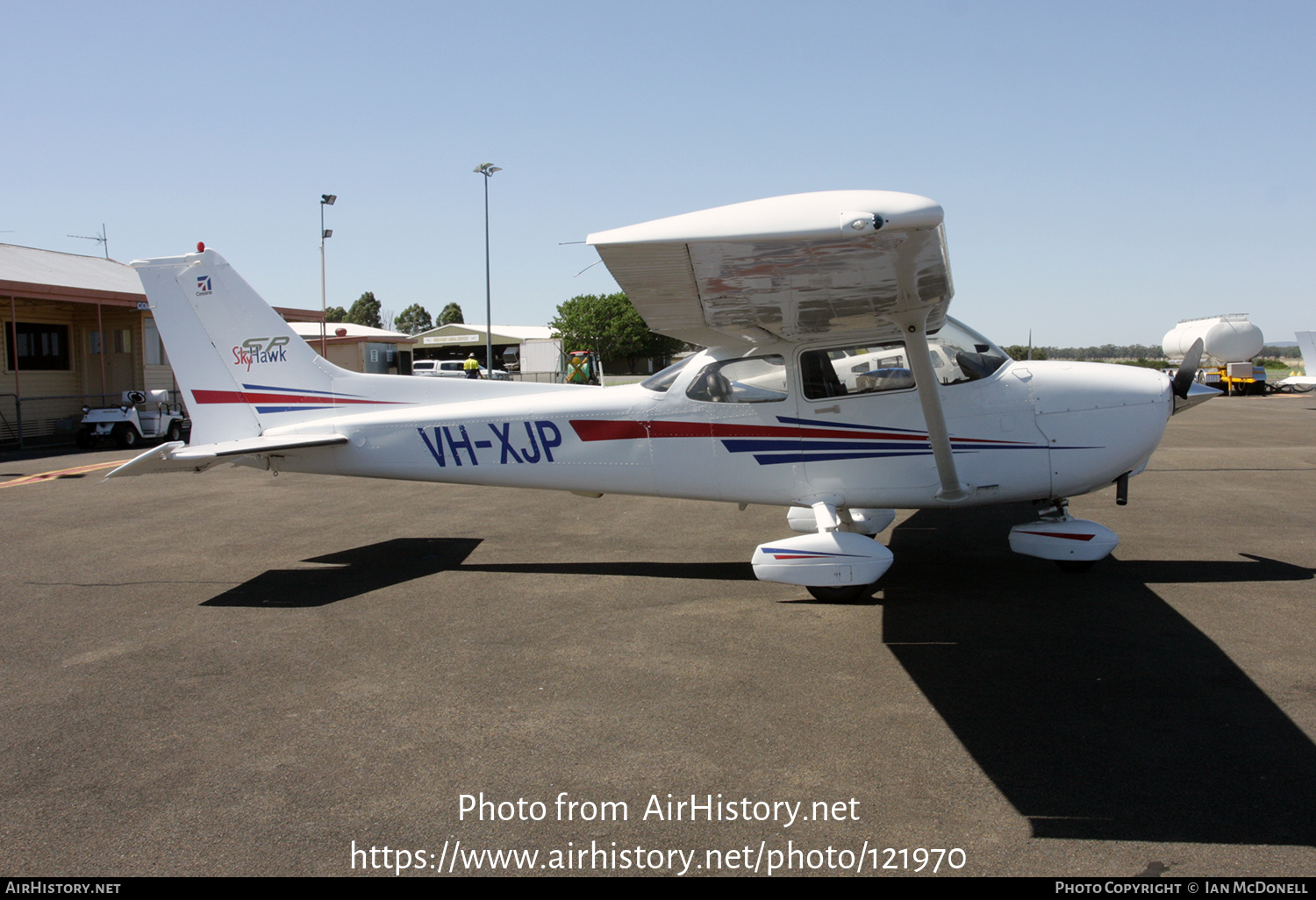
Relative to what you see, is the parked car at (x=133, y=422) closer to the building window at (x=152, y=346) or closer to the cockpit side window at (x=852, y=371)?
the building window at (x=152, y=346)

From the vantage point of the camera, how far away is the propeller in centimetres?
607

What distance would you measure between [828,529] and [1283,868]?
341 centimetres

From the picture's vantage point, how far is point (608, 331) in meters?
79.6

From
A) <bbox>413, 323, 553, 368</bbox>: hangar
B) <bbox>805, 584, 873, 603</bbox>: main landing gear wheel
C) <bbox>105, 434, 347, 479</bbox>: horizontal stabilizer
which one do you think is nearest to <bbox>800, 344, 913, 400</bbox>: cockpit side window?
<bbox>805, 584, 873, 603</bbox>: main landing gear wheel

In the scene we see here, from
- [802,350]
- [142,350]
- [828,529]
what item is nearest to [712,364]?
[802,350]

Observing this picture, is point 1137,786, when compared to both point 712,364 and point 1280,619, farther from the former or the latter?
point 712,364

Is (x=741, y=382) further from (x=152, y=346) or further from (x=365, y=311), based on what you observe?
(x=365, y=311)

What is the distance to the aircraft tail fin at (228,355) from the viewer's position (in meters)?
7.51

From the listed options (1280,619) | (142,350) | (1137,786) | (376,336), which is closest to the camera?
(1137,786)

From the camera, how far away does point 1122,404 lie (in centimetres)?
612

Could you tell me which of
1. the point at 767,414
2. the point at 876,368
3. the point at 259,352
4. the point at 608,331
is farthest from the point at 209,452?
the point at 608,331

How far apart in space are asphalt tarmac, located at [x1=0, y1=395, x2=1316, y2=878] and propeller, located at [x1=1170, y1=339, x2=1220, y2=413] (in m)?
1.34

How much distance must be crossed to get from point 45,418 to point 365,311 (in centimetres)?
12965

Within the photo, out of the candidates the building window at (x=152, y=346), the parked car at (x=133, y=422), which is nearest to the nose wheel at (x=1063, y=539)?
the parked car at (x=133, y=422)
